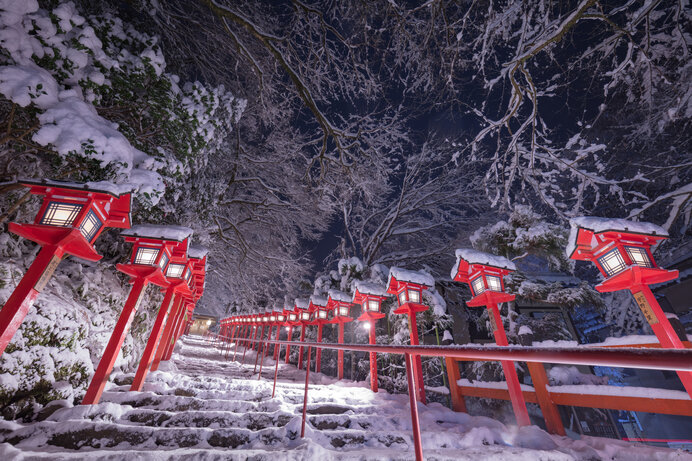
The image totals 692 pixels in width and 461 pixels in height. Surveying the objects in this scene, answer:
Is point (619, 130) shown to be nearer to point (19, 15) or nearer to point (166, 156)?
point (166, 156)

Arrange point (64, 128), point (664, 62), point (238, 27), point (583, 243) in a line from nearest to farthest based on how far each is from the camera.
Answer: point (64, 128) < point (583, 243) < point (664, 62) < point (238, 27)

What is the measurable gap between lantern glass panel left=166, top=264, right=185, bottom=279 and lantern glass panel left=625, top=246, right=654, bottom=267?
7.48m

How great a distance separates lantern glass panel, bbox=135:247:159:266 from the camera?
414 centimetres

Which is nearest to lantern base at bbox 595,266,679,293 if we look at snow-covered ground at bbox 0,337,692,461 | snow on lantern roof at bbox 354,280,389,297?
snow-covered ground at bbox 0,337,692,461

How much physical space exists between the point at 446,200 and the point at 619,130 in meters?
6.60

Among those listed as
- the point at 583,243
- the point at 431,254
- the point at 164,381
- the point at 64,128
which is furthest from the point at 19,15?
the point at 431,254

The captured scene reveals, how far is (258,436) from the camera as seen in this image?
109 inches

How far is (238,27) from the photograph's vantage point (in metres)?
5.93

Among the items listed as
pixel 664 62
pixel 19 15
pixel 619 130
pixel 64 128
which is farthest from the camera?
pixel 619 130

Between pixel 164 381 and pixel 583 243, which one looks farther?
pixel 164 381

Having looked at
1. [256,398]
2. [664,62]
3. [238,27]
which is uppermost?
[238,27]

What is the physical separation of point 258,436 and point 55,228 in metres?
3.16

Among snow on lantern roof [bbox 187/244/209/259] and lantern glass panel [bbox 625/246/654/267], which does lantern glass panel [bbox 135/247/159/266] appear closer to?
snow on lantern roof [bbox 187/244/209/259]

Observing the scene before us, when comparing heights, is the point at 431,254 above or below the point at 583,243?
above
